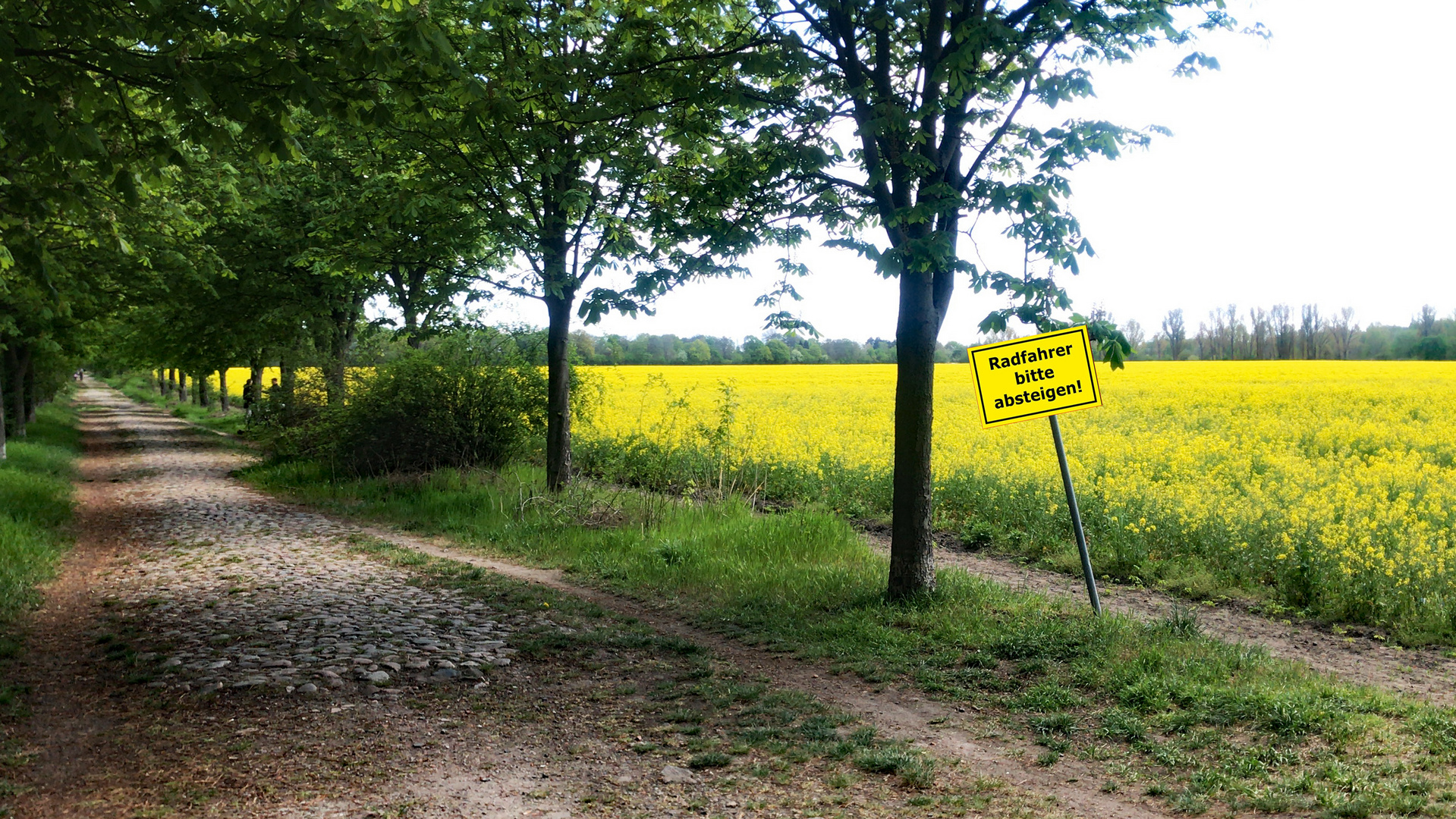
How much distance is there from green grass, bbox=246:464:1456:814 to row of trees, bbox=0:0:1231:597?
1010 millimetres

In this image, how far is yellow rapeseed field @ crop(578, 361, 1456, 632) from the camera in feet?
30.3

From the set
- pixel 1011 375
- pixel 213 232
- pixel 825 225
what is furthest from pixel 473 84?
pixel 213 232

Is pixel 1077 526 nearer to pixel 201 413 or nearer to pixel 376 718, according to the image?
pixel 376 718

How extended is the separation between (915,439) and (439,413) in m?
11.1

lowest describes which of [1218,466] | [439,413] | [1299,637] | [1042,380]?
[1299,637]

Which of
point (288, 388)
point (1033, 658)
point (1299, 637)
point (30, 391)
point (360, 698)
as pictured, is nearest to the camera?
point (360, 698)

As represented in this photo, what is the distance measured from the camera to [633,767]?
479cm

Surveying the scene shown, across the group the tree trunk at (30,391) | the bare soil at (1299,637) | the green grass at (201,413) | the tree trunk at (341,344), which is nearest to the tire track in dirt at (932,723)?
the bare soil at (1299,637)

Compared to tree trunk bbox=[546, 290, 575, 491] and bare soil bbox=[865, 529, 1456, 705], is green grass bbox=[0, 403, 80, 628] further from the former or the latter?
bare soil bbox=[865, 529, 1456, 705]

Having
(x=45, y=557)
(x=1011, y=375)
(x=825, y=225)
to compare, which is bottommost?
(x=45, y=557)

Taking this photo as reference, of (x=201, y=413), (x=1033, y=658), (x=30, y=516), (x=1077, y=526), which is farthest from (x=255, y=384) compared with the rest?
(x=1033, y=658)

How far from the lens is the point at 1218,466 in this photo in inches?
588

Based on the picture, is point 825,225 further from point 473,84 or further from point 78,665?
point 78,665

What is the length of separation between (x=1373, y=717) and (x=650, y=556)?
6876mm
